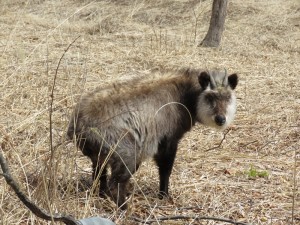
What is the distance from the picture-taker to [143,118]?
176 inches

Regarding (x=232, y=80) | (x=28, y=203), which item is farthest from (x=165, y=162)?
(x=28, y=203)

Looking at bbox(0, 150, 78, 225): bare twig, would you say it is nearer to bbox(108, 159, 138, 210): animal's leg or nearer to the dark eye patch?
bbox(108, 159, 138, 210): animal's leg

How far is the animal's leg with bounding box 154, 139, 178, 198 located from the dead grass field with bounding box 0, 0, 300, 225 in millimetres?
121

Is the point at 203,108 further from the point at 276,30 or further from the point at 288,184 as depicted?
the point at 276,30

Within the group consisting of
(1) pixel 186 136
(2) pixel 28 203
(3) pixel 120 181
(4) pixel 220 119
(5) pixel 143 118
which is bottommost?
(1) pixel 186 136

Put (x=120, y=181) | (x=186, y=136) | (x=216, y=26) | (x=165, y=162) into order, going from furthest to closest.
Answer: (x=216, y=26)
(x=186, y=136)
(x=165, y=162)
(x=120, y=181)

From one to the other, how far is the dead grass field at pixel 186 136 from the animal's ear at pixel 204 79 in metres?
0.92

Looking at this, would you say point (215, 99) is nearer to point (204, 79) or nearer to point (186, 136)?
point (204, 79)

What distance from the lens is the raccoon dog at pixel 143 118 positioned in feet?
13.8

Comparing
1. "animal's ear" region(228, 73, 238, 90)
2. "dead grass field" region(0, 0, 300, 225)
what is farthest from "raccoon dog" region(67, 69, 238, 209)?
"dead grass field" region(0, 0, 300, 225)

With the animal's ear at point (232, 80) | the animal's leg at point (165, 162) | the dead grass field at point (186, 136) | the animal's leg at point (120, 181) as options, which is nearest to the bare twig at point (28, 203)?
the dead grass field at point (186, 136)

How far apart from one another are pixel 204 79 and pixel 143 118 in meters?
0.72

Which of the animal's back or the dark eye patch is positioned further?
the dark eye patch

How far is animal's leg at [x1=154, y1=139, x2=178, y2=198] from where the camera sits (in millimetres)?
4781
